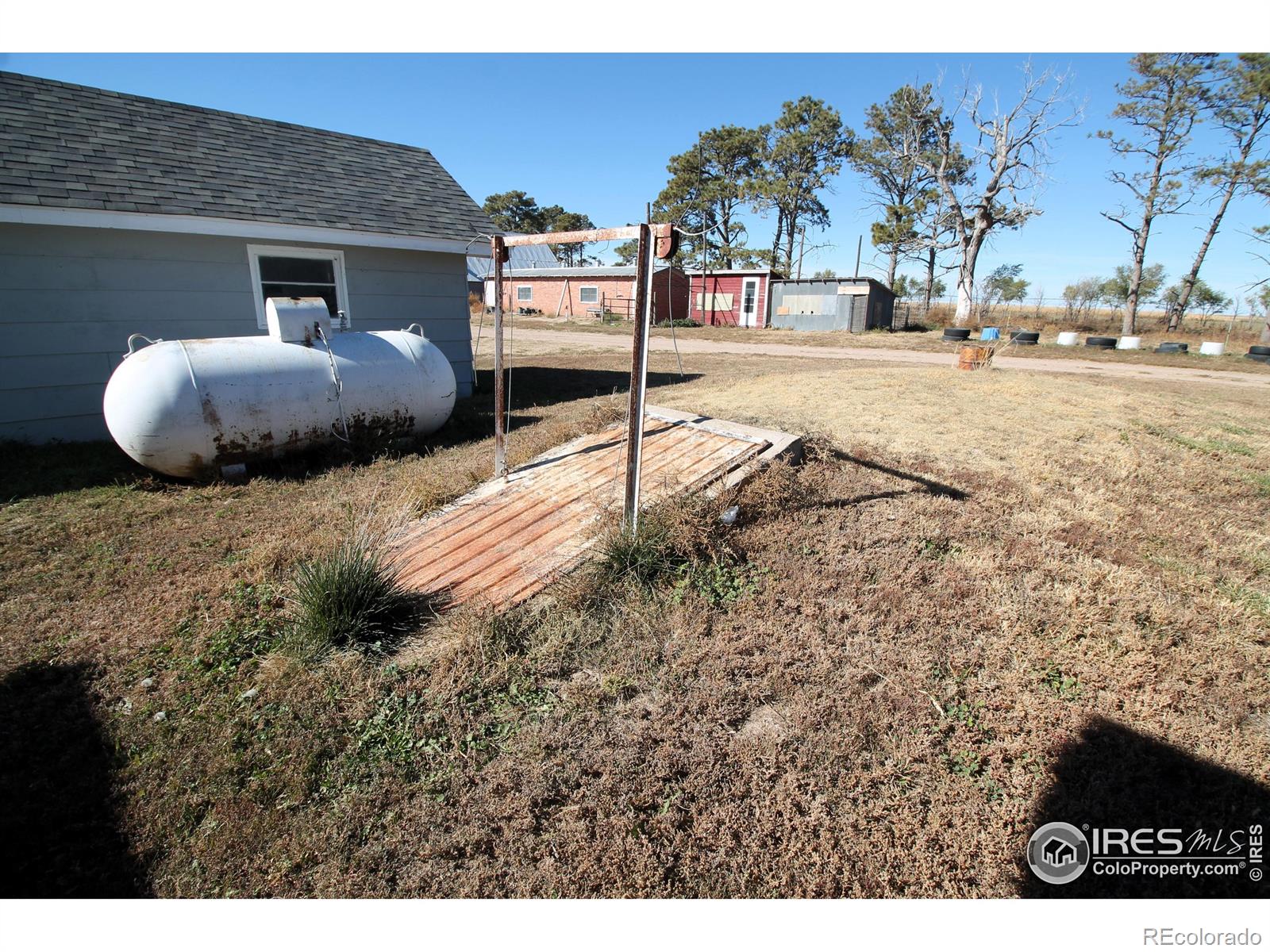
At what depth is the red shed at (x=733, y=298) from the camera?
32.4 metres

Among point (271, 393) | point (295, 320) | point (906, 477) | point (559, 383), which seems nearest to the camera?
point (906, 477)

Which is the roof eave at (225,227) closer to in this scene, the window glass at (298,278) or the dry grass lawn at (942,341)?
the window glass at (298,278)

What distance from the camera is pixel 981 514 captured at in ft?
14.7

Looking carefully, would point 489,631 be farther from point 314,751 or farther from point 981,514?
point 981,514

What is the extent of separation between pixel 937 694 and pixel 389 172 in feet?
36.5

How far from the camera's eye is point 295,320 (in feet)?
20.3

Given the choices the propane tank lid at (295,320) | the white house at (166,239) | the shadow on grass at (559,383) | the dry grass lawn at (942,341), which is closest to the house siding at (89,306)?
the white house at (166,239)

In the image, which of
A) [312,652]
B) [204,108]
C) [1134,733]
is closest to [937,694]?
[1134,733]

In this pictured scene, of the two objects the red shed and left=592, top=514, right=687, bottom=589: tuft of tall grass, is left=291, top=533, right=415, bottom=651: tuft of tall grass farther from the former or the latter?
the red shed

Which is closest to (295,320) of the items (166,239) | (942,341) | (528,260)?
(166,239)

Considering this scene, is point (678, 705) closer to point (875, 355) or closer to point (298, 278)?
point (298, 278)

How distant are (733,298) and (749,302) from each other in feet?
3.66

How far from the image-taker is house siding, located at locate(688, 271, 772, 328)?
106ft

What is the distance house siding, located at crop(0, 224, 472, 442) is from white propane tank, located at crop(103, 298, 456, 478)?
157cm
